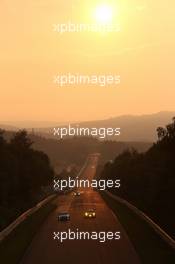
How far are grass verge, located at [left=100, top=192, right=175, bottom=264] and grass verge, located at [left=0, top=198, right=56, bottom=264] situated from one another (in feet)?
13.7

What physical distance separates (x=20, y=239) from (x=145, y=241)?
5.51 metres

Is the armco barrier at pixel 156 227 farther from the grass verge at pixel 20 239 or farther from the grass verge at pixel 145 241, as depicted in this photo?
the grass verge at pixel 20 239

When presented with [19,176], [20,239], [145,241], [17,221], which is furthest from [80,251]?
[19,176]

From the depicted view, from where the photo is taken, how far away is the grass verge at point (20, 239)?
25.3 m

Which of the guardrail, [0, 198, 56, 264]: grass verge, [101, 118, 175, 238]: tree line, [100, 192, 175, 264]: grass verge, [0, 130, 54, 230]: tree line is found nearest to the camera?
[100, 192, 175, 264]: grass verge

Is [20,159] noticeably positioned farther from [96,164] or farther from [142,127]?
[142,127]

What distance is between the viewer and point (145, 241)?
1188 inches

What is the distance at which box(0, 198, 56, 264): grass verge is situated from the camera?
25297 mm

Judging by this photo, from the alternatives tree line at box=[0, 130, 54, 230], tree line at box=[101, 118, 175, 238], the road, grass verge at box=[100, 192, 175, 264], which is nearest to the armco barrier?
grass verge at box=[100, 192, 175, 264]

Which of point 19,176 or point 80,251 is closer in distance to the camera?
point 80,251

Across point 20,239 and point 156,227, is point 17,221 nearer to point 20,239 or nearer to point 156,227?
point 20,239

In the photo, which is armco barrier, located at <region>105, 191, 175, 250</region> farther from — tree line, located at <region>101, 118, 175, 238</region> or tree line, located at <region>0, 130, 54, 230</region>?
tree line, located at <region>0, 130, 54, 230</region>

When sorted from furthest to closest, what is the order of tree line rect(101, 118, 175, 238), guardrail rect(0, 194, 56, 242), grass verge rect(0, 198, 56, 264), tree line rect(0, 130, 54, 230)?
tree line rect(0, 130, 54, 230) → tree line rect(101, 118, 175, 238) → guardrail rect(0, 194, 56, 242) → grass verge rect(0, 198, 56, 264)

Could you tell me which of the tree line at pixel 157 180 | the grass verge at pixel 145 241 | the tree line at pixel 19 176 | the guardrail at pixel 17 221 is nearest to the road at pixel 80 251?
the grass verge at pixel 145 241
